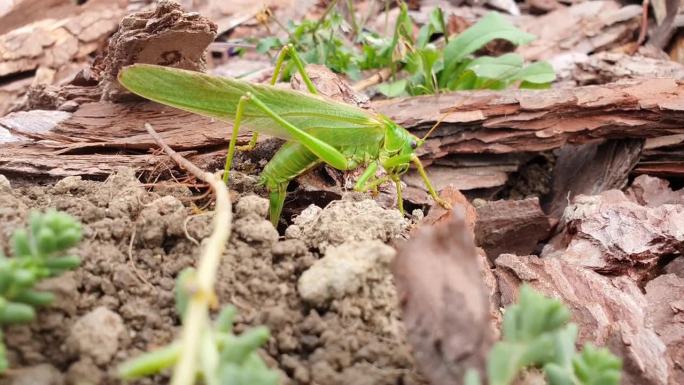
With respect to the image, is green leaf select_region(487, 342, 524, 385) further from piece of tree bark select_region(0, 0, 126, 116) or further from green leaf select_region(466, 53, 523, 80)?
piece of tree bark select_region(0, 0, 126, 116)

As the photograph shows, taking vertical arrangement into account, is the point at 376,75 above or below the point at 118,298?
below

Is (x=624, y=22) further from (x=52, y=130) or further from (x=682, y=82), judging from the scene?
(x=52, y=130)

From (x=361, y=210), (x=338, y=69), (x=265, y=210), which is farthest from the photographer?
(x=338, y=69)

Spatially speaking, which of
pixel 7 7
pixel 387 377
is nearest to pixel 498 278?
pixel 387 377

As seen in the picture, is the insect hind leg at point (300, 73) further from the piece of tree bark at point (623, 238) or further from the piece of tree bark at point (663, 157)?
the piece of tree bark at point (663, 157)

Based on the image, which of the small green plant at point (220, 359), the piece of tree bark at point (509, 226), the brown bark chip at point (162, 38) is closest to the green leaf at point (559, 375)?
the small green plant at point (220, 359)

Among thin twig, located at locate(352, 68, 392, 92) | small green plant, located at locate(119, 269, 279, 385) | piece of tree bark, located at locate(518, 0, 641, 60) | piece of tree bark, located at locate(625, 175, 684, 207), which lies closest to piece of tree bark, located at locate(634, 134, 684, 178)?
piece of tree bark, located at locate(625, 175, 684, 207)

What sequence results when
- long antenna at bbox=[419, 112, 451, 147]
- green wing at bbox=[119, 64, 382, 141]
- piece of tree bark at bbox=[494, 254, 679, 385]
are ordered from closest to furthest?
piece of tree bark at bbox=[494, 254, 679, 385]
green wing at bbox=[119, 64, 382, 141]
long antenna at bbox=[419, 112, 451, 147]

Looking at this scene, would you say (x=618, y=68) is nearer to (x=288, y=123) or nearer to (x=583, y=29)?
(x=583, y=29)
